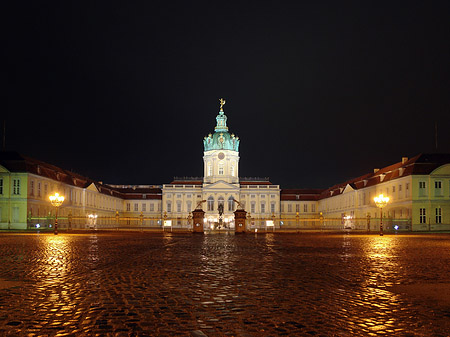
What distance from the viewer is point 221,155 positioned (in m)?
105

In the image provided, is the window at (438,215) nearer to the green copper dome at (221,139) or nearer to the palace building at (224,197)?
the palace building at (224,197)

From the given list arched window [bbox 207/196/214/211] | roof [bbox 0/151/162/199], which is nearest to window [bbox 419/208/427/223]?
roof [bbox 0/151/162/199]

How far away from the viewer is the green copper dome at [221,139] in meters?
105

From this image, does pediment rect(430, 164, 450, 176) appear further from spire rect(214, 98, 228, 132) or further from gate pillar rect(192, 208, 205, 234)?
spire rect(214, 98, 228, 132)

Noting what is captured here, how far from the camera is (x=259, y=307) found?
8.19 m

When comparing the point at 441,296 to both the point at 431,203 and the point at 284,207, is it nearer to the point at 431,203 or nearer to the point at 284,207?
the point at 431,203

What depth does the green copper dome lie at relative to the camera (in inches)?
4124

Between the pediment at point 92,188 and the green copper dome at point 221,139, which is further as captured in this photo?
the green copper dome at point 221,139

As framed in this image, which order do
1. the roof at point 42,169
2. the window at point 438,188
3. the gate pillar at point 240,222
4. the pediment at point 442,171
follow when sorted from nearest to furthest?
the gate pillar at point 240,222 < the pediment at point 442,171 < the window at point 438,188 < the roof at point 42,169

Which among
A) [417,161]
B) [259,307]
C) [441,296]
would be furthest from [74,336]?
[417,161]

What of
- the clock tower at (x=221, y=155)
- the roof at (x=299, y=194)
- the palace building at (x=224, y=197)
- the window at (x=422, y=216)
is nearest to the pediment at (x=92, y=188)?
the palace building at (x=224, y=197)

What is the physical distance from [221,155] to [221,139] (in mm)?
3238

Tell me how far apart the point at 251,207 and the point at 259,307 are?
9948 centimetres

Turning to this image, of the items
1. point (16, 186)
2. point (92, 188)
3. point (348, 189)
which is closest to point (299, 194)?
point (348, 189)
